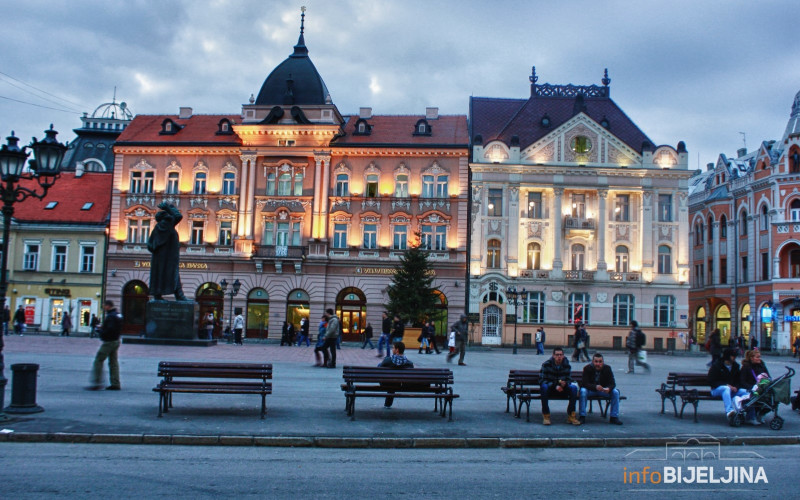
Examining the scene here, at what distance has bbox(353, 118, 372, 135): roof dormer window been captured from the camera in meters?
47.4

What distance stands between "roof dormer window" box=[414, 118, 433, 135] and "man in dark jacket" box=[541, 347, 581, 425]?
118 feet

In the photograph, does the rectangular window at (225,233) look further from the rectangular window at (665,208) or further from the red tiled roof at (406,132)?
the rectangular window at (665,208)

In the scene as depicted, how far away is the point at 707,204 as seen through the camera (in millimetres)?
59531

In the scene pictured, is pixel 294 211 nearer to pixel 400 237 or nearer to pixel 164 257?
pixel 400 237

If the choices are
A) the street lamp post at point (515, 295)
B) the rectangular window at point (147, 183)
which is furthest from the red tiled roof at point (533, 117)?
the rectangular window at point (147, 183)

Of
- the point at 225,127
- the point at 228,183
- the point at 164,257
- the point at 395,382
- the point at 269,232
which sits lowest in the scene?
the point at 395,382

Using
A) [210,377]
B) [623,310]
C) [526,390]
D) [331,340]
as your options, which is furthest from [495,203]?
[210,377]

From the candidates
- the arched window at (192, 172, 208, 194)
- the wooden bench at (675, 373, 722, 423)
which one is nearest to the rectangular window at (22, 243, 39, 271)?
the arched window at (192, 172, 208, 194)

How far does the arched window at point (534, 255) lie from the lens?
46531 millimetres

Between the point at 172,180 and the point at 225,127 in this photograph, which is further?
the point at 225,127

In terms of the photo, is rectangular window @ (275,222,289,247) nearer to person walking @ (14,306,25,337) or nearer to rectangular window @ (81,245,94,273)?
rectangular window @ (81,245,94,273)

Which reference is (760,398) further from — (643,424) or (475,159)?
(475,159)

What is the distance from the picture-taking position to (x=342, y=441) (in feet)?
34.3

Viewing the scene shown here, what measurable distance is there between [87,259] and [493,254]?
91.7 feet
